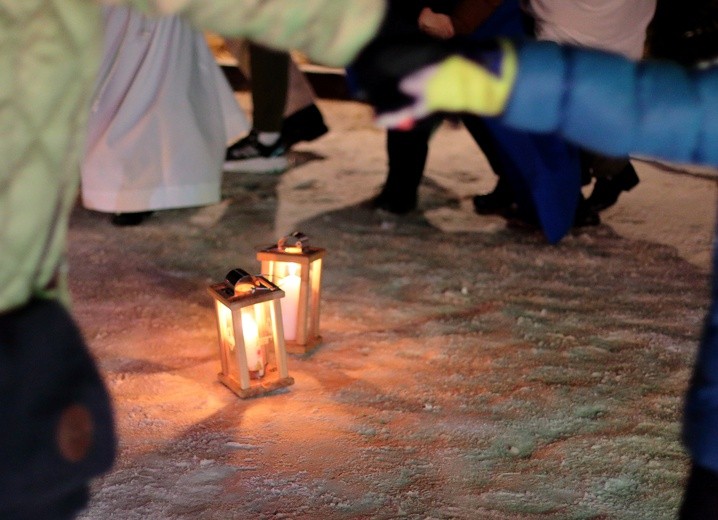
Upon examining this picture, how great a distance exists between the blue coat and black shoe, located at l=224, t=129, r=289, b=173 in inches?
162

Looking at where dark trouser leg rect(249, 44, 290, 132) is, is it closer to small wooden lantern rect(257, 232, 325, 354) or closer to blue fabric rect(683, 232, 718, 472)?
small wooden lantern rect(257, 232, 325, 354)

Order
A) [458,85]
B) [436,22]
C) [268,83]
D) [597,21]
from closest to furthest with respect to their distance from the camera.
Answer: [458,85], [436,22], [597,21], [268,83]

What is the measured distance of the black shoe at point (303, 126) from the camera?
543 centimetres

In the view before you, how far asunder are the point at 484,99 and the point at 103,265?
2895 millimetres

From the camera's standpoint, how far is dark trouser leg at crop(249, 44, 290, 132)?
16.3 ft

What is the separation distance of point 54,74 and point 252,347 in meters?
1.79

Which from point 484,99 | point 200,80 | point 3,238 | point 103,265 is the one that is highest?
point 484,99

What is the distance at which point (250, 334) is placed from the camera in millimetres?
2727

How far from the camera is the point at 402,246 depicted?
13.7 ft

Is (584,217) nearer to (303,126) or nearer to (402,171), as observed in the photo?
(402,171)

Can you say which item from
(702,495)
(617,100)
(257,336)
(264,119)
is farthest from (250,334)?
(264,119)

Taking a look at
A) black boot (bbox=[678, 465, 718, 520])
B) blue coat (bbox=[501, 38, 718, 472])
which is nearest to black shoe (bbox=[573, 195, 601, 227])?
black boot (bbox=[678, 465, 718, 520])

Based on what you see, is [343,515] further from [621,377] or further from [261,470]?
[621,377]

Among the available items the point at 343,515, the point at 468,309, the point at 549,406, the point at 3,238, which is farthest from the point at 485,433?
the point at 3,238
